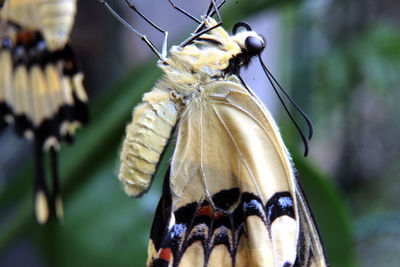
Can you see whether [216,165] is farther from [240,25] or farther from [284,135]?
[284,135]

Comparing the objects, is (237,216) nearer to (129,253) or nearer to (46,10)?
(46,10)

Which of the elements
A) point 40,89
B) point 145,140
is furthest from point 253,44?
point 40,89

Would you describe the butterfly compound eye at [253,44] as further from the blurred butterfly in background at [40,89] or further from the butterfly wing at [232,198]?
the blurred butterfly in background at [40,89]

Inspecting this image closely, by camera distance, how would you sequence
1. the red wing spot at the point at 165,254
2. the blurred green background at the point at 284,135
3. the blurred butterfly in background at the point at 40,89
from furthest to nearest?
1. the blurred green background at the point at 284,135
2. the blurred butterfly in background at the point at 40,89
3. the red wing spot at the point at 165,254

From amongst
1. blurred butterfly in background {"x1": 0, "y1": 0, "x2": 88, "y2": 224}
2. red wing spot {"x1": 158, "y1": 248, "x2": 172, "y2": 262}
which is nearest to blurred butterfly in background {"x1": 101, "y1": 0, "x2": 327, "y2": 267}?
red wing spot {"x1": 158, "y1": 248, "x2": 172, "y2": 262}

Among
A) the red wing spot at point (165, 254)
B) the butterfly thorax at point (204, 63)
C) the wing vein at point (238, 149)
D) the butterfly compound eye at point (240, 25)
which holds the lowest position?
the red wing spot at point (165, 254)

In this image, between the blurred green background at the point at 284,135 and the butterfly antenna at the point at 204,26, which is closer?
the butterfly antenna at the point at 204,26

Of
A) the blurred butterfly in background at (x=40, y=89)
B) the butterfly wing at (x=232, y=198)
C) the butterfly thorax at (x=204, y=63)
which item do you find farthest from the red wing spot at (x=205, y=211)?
the blurred butterfly in background at (x=40, y=89)

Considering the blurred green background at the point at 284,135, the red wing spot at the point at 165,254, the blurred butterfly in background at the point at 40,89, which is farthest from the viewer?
the blurred green background at the point at 284,135
